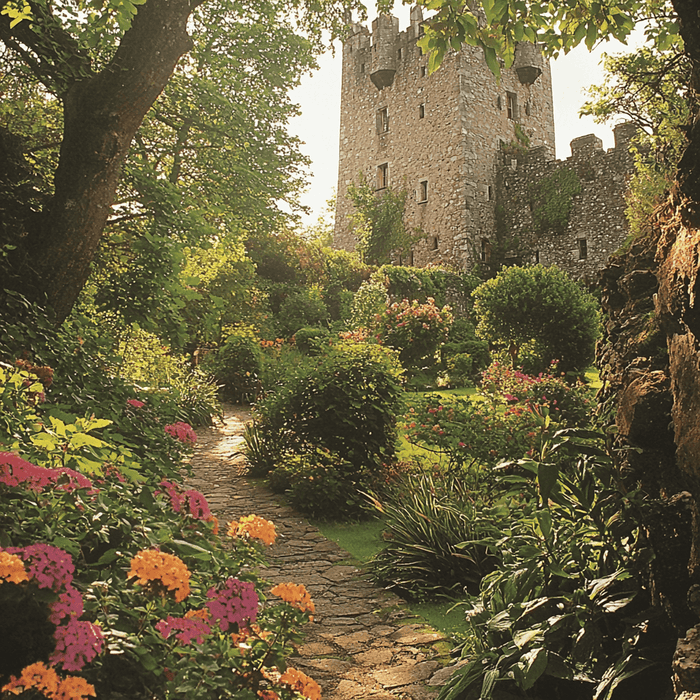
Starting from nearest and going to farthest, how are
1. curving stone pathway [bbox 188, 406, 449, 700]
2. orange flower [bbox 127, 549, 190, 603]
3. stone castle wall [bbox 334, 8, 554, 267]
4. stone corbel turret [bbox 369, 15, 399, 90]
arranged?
orange flower [bbox 127, 549, 190, 603]
curving stone pathway [bbox 188, 406, 449, 700]
stone castle wall [bbox 334, 8, 554, 267]
stone corbel turret [bbox 369, 15, 399, 90]

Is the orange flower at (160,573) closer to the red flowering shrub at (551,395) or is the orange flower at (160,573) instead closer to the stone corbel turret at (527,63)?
the red flowering shrub at (551,395)

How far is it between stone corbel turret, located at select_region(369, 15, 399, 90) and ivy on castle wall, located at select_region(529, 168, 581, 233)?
8842 millimetres

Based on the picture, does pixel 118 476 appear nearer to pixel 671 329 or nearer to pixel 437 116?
pixel 671 329

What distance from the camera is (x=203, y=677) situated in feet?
5.03

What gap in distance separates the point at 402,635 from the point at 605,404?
1845 mm

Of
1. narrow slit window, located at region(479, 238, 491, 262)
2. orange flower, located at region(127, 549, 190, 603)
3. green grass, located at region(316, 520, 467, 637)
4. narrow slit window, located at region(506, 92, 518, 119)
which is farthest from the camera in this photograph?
narrow slit window, located at region(506, 92, 518, 119)

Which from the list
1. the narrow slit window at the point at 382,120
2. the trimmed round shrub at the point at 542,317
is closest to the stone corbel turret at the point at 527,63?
the narrow slit window at the point at 382,120

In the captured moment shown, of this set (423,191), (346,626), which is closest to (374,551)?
(346,626)

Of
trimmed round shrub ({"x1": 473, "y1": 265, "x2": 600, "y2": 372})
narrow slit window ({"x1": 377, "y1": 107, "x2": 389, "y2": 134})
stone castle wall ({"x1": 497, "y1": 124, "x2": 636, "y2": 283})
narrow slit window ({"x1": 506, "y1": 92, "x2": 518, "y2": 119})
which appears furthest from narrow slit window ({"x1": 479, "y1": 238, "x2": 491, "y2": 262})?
trimmed round shrub ({"x1": 473, "y1": 265, "x2": 600, "y2": 372})

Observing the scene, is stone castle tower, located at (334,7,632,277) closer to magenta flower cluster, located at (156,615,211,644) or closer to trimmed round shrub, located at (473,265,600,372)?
trimmed round shrub, located at (473,265,600,372)

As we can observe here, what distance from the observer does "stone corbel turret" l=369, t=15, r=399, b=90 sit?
85.4 feet

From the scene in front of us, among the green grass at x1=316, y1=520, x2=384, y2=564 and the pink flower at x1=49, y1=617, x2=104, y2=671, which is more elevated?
the pink flower at x1=49, y1=617, x2=104, y2=671

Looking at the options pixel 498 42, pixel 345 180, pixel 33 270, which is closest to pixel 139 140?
pixel 33 270

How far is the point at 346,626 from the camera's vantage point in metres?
3.63
